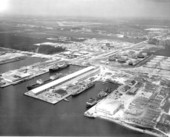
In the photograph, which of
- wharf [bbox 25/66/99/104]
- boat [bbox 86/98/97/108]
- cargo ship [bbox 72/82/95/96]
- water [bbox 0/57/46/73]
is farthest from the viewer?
water [bbox 0/57/46/73]

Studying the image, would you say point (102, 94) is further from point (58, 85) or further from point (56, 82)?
point (56, 82)

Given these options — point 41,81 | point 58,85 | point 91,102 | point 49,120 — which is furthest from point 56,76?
point 49,120

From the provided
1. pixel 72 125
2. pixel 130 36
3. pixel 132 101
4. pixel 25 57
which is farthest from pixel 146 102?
pixel 130 36

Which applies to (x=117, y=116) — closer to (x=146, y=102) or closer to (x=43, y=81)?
(x=146, y=102)

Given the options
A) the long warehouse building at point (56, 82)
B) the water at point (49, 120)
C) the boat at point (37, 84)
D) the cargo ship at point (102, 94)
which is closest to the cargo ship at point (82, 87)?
the water at point (49, 120)

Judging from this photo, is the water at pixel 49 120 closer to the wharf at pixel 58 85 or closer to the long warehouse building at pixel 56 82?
the wharf at pixel 58 85

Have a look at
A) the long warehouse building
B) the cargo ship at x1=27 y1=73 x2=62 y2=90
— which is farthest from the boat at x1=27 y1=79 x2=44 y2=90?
the long warehouse building

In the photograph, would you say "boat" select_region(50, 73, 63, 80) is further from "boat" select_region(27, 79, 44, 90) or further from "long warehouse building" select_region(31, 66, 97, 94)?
"boat" select_region(27, 79, 44, 90)

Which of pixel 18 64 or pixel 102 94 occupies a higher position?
pixel 18 64
